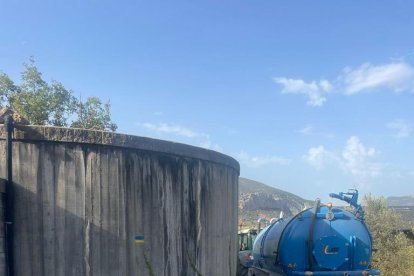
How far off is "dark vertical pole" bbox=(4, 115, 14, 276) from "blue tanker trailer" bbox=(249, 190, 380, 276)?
6.66 meters

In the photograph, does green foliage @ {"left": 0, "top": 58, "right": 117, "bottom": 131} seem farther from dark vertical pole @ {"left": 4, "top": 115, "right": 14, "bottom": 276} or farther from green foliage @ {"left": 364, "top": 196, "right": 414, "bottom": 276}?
green foliage @ {"left": 364, "top": 196, "right": 414, "bottom": 276}

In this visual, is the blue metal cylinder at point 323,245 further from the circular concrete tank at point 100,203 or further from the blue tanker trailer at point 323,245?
the circular concrete tank at point 100,203

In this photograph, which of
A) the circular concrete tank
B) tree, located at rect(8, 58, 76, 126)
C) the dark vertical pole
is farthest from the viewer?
tree, located at rect(8, 58, 76, 126)

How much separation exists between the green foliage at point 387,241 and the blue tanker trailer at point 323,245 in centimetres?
647

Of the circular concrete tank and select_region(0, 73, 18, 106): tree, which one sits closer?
the circular concrete tank

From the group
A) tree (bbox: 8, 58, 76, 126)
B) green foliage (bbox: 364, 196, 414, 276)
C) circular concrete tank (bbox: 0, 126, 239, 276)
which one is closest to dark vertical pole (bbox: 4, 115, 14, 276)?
circular concrete tank (bbox: 0, 126, 239, 276)

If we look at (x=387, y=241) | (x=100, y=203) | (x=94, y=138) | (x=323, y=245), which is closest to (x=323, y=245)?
(x=323, y=245)

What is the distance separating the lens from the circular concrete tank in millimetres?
5918

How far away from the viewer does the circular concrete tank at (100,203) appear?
19.4 feet

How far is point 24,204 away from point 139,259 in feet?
5.64

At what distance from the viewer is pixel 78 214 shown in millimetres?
6070

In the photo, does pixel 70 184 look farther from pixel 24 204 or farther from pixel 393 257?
pixel 393 257

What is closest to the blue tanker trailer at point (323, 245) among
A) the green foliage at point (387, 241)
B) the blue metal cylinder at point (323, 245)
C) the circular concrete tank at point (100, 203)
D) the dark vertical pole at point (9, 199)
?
the blue metal cylinder at point (323, 245)

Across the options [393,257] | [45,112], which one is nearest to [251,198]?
[393,257]
